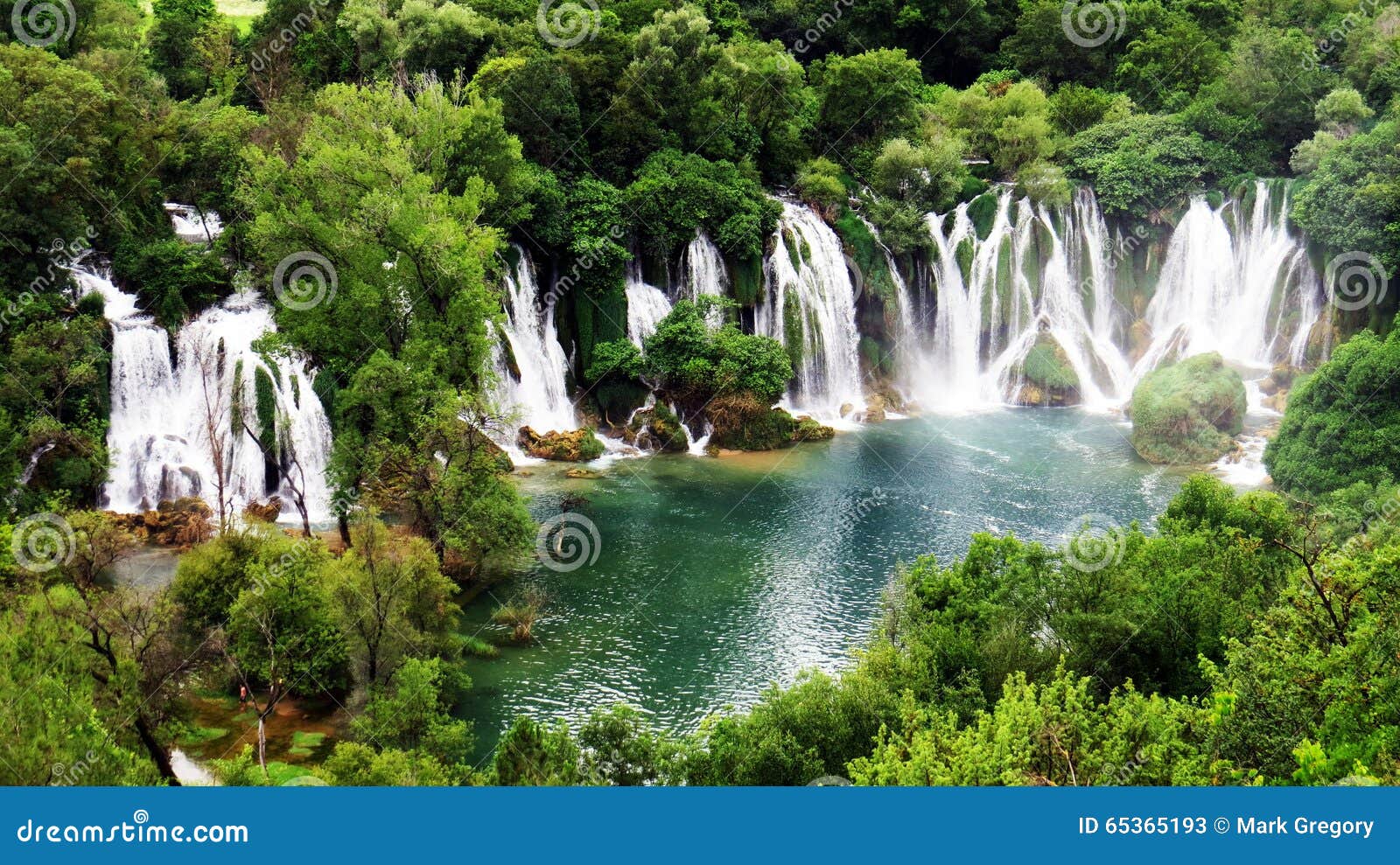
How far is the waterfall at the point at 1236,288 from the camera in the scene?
49531 mm

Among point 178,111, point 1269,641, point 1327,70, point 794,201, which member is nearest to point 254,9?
point 178,111

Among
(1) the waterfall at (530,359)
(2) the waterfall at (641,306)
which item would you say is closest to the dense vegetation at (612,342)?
(2) the waterfall at (641,306)

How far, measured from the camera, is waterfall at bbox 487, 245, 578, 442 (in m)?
41.8

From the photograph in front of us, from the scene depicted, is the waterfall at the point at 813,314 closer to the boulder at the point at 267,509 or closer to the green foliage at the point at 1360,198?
the green foliage at the point at 1360,198

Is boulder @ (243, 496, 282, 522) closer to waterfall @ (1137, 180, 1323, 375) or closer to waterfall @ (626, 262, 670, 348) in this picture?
waterfall @ (626, 262, 670, 348)

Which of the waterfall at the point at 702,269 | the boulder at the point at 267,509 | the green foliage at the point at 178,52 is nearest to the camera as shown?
the boulder at the point at 267,509

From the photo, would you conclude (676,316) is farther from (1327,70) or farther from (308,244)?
(1327,70)

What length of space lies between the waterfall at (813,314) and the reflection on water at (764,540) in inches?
119

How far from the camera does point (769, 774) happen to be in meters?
18.2

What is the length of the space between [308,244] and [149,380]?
304 inches

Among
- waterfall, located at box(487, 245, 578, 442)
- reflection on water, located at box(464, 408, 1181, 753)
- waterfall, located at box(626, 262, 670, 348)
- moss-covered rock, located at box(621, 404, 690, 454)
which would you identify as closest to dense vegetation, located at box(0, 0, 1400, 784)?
waterfall, located at box(626, 262, 670, 348)

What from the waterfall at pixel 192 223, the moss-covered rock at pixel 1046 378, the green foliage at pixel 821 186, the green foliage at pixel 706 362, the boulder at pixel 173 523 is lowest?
the boulder at pixel 173 523

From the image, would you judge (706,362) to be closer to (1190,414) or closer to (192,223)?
(1190,414)

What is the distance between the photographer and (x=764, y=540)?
33812 millimetres
